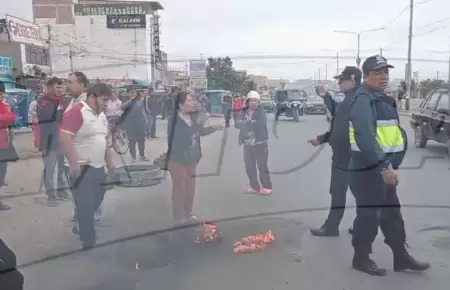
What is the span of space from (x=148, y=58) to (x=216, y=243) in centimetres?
5348

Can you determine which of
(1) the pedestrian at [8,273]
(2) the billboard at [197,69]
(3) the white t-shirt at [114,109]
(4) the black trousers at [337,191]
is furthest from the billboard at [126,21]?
(1) the pedestrian at [8,273]

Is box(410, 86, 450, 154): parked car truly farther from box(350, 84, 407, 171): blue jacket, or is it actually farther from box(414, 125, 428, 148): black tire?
box(350, 84, 407, 171): blue jacket

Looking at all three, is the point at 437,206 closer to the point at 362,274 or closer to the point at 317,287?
the point at 362,274

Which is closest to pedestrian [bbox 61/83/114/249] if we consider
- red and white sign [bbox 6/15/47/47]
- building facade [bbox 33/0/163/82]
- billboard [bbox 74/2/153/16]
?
red and white sign [bbox 6/15/47/47]

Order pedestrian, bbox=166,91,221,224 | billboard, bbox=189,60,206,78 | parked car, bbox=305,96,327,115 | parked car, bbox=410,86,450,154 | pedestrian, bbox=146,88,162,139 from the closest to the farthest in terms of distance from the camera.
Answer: pedestrian, bbox=166,91,221,224
parked car, bbox=410,86,450,154
pedestrian, bbox=146,88,162,139
billboard, bbox=189,60,206,78
parked car, bbox=305,96,327,115

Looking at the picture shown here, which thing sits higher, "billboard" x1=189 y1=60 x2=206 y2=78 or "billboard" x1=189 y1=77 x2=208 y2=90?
"billboard" x1=189 y1=60 x2=206 y2=78

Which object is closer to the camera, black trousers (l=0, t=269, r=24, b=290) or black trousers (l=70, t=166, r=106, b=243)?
black trousers (l=0, t=269, r=24, b=290)

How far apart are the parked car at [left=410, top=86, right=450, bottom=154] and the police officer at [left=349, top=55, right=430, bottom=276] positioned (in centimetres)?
736

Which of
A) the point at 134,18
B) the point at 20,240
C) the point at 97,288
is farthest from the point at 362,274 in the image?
the point at 134,18

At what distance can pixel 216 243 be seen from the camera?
198 inches

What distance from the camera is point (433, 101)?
40.5 ft

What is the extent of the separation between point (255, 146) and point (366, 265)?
3.70 meters

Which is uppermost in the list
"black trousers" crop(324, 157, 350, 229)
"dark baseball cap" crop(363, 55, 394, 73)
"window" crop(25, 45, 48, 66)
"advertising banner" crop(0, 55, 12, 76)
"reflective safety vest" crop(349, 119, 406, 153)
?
"window" crop(25, 45, 48, 66)

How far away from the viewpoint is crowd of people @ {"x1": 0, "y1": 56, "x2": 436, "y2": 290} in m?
4.18
